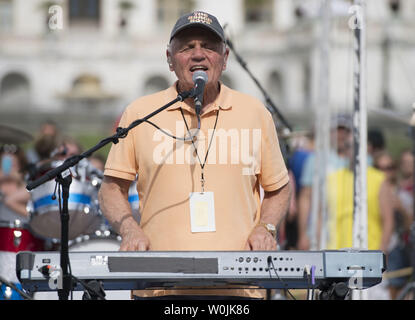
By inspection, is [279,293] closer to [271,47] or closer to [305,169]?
[305,169]

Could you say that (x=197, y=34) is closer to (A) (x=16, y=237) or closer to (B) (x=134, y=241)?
(B) (x=134, y=241)

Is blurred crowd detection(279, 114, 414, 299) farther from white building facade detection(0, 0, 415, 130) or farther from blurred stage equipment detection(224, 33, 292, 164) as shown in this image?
white building facade detection(0, 0, 415, 130)

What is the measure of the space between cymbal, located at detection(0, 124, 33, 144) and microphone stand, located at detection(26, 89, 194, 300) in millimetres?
4155

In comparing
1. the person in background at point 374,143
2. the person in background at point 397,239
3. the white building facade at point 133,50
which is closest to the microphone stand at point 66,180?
the person in background at point 374,143

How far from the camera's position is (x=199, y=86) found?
395 centimetres

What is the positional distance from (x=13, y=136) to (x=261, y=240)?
4.45 meters

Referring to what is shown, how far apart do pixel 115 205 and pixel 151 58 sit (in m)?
52.4

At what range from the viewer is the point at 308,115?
45906mm

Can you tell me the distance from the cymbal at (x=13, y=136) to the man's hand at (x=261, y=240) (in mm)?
4133

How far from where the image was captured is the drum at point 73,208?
6070mm

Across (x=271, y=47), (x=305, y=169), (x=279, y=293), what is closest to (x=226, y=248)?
(x=279, y=293)

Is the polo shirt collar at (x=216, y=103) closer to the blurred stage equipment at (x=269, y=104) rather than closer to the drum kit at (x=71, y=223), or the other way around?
the blurred stage equipment at (x=269, y=104)

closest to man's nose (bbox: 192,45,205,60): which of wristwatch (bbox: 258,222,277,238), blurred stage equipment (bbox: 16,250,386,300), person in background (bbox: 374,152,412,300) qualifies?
wristwatch (bbox: 258,222,277,238)

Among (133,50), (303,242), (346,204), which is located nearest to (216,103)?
(346,204)
